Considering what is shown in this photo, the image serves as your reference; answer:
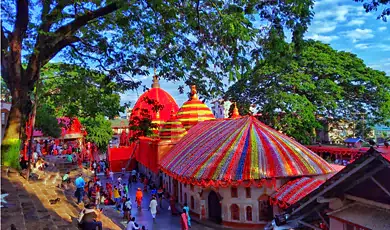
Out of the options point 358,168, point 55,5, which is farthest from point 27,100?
point 358,168

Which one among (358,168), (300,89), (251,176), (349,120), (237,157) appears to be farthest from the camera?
(349,120)

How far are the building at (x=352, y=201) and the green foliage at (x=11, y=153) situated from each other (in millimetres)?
7905

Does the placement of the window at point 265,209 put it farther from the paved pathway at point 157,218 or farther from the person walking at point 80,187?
the person walking at point 80,187

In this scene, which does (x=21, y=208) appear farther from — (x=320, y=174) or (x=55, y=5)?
(x=320, y=174)

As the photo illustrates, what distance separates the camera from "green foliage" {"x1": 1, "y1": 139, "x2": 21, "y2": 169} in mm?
9898

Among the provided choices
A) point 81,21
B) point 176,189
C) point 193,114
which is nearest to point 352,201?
point 81,21

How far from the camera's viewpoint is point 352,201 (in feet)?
16.3

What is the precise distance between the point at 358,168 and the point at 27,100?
8695 mm

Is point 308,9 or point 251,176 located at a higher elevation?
point 308,9

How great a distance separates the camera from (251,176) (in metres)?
13.7

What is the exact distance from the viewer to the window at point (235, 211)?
14.8m

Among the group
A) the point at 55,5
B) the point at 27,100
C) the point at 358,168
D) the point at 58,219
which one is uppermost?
the point at 55,5

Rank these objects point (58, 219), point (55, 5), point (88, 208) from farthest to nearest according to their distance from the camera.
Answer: point (55, 5) < point (58, 219) < point (88, 208)

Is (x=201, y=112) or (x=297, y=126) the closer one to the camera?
(x=297, y=126)
